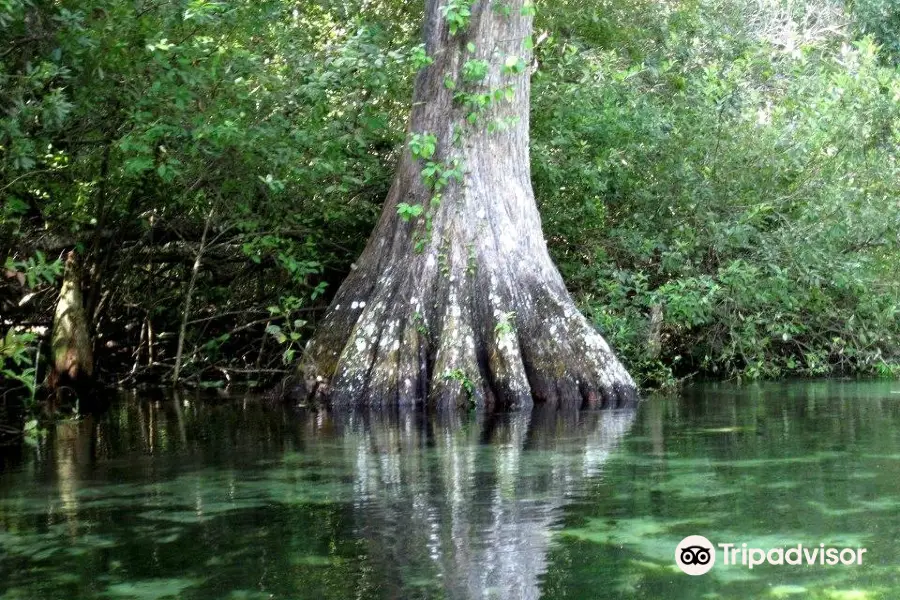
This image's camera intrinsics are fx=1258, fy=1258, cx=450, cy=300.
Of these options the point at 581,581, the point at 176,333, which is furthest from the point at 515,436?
the point at 176,333

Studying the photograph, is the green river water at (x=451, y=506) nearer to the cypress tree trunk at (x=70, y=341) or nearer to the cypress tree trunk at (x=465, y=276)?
the cypress tree trunk at (x=465, y=276)

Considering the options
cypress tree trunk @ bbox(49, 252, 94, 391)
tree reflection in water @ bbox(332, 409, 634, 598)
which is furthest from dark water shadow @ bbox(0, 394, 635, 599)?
cypress tree trunk @ bbox(49, 252, 94, 391)

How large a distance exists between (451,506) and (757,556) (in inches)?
68.0

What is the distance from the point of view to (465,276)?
11.8 m

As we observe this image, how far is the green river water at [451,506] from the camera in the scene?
4.56 m

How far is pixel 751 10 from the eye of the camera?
32.3 metres

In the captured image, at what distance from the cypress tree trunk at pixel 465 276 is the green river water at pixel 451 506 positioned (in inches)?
47.2

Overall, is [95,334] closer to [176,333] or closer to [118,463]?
[176,333]

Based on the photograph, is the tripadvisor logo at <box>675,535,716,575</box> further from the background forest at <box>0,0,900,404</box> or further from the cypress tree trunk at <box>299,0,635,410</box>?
the background forest at <box>0,0,900,404</box>

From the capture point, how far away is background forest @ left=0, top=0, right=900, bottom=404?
12.6 metres

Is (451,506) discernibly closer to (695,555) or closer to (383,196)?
(695,555)

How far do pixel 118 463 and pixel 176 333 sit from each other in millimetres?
7107

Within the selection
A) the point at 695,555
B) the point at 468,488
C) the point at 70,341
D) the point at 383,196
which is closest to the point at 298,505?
the point at 468,488

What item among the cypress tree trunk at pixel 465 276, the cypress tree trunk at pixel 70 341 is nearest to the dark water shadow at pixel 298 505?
the cypress tree trunk at pixel 465 276
